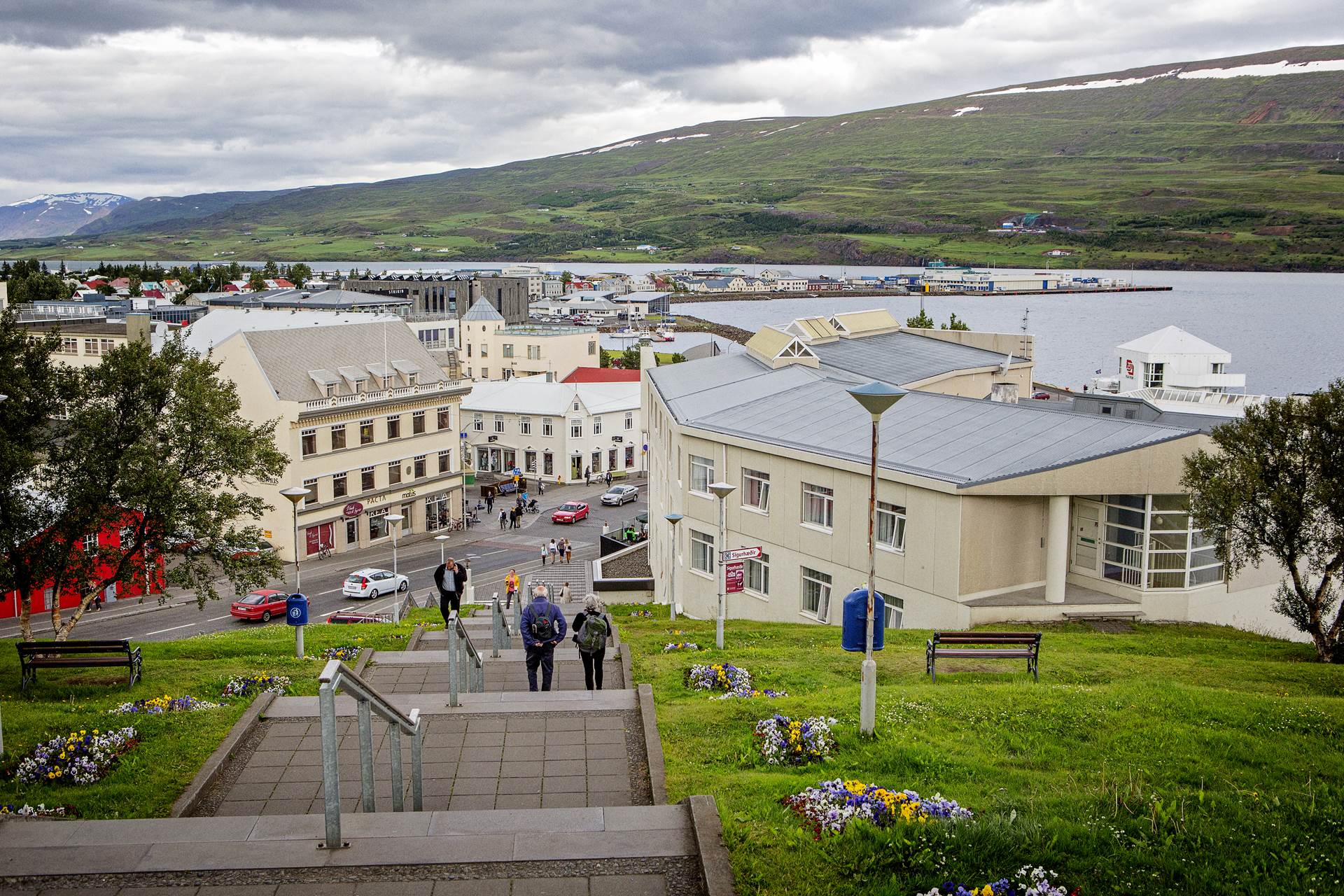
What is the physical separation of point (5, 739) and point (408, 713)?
490 centimetres

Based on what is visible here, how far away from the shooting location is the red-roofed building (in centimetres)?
9188

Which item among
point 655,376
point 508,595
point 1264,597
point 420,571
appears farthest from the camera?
point 420,571

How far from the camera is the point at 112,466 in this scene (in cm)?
2030

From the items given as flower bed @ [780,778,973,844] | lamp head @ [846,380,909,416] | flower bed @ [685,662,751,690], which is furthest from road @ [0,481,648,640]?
flower bed @ [780,778,973,844]

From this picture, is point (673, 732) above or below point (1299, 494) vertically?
below

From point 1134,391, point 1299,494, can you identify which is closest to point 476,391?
point 1134,391

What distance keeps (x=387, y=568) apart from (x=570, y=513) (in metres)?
14.1

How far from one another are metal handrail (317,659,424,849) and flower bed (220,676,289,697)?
14.7 feet

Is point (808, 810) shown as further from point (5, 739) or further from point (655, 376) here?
point (655, 376)

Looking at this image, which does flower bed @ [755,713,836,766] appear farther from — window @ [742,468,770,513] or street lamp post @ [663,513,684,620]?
window @ [742,468,770,513]

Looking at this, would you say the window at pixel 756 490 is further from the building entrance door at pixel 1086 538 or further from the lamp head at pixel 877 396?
the lamp head at pixel 877 396

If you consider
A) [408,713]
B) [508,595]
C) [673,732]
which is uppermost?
[408,713]

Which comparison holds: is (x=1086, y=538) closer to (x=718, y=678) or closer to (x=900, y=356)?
(x=718, y=678)

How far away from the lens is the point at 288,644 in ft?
65.7
